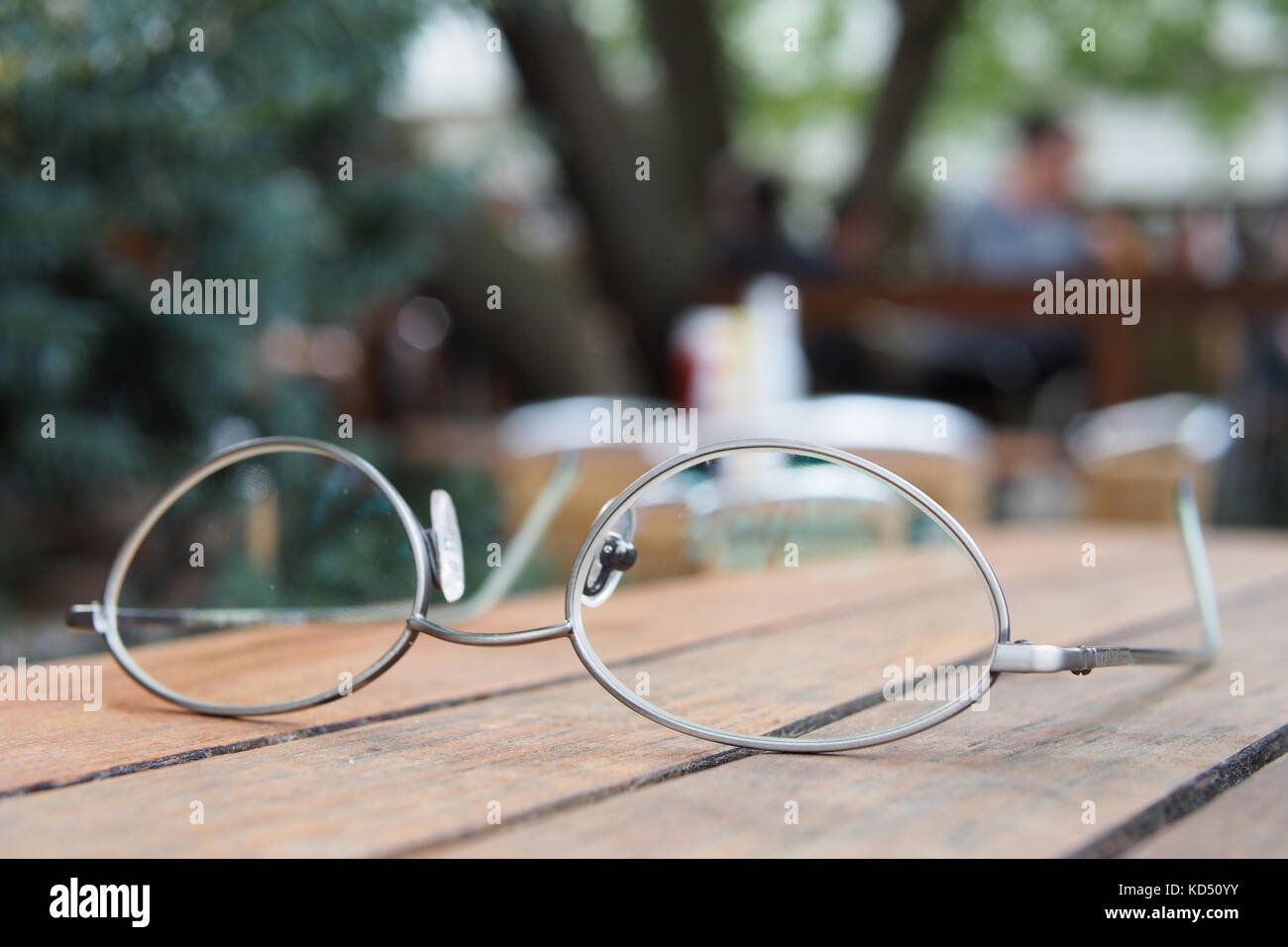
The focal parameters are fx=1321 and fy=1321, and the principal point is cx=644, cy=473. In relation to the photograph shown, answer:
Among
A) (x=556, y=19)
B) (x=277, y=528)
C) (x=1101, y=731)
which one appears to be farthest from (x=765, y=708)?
(x=556, y=19)

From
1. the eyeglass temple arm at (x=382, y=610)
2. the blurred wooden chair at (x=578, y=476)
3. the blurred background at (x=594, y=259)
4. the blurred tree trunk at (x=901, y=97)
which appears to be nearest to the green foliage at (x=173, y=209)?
the blurred background at (x=594, y=259)

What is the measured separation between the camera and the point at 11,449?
203 centimetres

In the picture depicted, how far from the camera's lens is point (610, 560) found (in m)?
0.60

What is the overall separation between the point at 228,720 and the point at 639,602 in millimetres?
423

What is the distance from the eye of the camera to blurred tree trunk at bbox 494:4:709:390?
Result: 3.57 m

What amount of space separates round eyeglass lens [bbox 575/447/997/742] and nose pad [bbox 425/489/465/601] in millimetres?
66

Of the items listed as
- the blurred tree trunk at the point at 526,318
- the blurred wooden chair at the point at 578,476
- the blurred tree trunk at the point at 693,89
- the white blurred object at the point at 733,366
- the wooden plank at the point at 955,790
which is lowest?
the wooden plank at the point at 955,790

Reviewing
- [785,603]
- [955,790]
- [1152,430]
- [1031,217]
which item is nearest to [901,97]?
[1031,217]

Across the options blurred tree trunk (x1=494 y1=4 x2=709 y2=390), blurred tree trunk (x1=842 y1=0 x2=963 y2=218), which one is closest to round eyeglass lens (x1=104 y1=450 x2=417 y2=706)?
blurred tree trunk (x1=494 y1=4 x2=709 y2=390)

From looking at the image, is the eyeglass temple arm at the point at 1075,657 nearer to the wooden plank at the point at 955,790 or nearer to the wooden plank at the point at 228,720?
the wooden plank at the point at 955,790

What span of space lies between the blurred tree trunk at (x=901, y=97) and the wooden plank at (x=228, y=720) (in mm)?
3746

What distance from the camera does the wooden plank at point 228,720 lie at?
1.75 feet

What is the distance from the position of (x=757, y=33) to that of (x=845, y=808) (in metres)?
6.09
